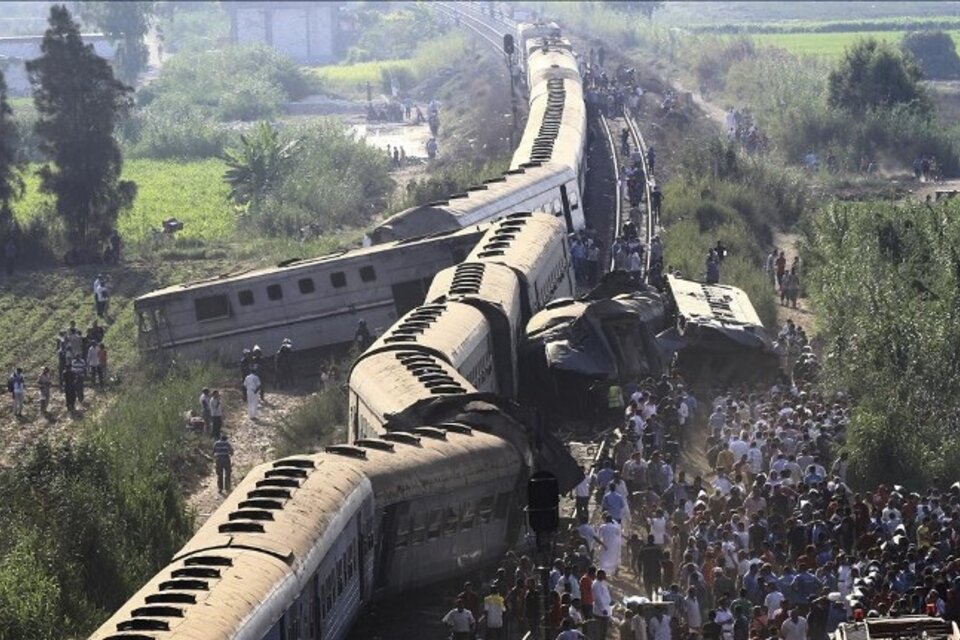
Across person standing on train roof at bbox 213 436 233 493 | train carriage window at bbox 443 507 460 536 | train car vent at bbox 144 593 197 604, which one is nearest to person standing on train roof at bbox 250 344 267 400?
person standing on train roof at bbox 213 436 233 493

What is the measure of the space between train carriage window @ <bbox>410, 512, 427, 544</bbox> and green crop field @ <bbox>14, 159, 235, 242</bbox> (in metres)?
36.3

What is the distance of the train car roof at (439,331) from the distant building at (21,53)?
88.1m

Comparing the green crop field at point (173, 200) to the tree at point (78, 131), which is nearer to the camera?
the tree at point (78, 131)

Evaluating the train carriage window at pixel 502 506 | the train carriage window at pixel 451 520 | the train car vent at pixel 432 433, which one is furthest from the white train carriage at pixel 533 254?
the train carriage window at pixel 451 520

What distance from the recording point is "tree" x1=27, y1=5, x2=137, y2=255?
179ft

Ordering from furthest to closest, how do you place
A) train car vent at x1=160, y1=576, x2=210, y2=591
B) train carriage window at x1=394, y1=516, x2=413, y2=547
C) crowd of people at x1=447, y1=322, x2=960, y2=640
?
train carriage window at x1=394, y1=516, x2=413, y2=547
crowd of people at x1=447, y1=322, x2=960, y2=640
train car vent at x1=160, y1=576, x2=210, y2=591

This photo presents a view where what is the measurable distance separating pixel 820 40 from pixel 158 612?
118m

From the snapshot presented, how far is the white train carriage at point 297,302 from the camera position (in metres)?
40.4

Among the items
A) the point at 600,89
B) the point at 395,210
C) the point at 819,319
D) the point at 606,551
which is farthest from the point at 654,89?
the point at 606,551

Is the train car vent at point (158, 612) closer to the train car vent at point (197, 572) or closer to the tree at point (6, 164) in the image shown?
the train car vent at point (197, 572)

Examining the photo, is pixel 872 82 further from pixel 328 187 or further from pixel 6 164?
pixel 6 164

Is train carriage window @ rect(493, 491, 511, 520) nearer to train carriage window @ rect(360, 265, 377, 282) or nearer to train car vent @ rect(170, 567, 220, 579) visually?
train car vent @ rect(170, 567, 220, 579)

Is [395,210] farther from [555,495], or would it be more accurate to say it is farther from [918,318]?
[555,495]

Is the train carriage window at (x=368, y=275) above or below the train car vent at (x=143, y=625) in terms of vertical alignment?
below
